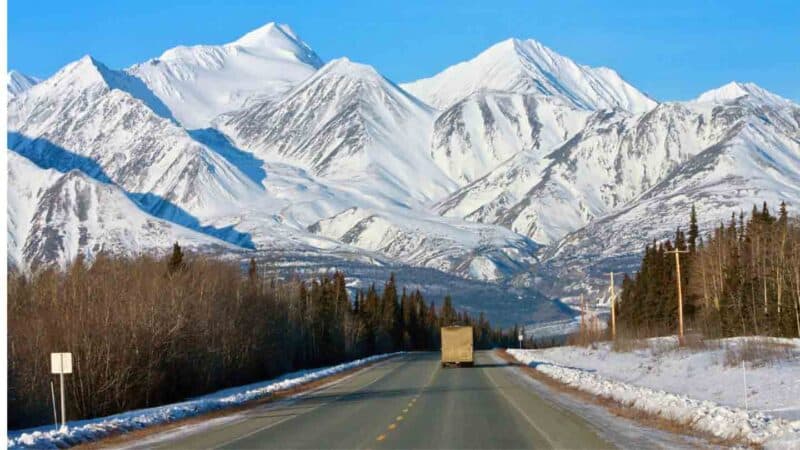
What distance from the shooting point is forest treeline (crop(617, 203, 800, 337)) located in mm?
80562

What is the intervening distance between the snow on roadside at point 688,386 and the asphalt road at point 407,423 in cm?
252

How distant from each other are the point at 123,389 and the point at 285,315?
42.3 metres

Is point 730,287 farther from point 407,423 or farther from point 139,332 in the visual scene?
point 407,423

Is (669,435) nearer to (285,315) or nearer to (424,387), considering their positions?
(424,387)

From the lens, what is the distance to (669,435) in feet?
88.2

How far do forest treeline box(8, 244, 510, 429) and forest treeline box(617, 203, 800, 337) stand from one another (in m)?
32.5

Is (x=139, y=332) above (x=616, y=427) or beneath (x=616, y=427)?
above

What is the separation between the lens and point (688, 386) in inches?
1758

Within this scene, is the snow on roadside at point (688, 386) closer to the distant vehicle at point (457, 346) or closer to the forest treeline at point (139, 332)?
the distant vehicle at point (457, 346)

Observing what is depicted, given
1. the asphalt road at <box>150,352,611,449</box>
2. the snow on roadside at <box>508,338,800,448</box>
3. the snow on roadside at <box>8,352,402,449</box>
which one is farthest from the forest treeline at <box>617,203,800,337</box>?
the snow on roadside at <box>8,352,402,449</box>

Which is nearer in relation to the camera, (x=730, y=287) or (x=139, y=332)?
(x=139, y=332)

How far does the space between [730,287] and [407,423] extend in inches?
2493

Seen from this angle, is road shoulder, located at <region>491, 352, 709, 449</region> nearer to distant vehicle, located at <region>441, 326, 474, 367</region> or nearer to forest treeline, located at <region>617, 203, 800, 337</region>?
distant vehicle, located at <region>441, 326, 474, 367</region>

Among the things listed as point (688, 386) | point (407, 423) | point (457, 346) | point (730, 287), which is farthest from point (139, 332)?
point (730, 287)
